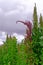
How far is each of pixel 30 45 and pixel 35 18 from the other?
787 millimetres

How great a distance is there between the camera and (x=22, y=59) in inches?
245

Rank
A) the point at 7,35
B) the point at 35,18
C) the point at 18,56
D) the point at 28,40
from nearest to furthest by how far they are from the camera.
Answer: the point at 28,40
the point at 35,18
the point at 18,56
the point at 7,35

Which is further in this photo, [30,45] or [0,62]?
[0,62]

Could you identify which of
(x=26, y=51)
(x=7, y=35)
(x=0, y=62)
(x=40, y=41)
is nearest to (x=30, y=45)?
(x=26, y=51)

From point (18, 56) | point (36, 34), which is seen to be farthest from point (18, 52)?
point (36, 34)

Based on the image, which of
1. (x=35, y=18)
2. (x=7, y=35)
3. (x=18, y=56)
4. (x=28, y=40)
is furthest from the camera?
(x=7, y=35)

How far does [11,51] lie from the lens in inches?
262

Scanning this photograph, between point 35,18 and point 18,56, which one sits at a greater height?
point 35,18

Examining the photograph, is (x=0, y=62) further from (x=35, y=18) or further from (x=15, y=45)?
(x=35, y=18)

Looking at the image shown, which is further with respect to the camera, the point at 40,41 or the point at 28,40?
the point at 40,41

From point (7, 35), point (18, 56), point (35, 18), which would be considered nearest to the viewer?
point (35, 18)

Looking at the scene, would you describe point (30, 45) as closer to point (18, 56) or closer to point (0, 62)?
point (18, 56)

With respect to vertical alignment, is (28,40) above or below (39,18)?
below

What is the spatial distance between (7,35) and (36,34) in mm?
1278
